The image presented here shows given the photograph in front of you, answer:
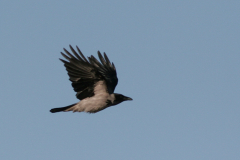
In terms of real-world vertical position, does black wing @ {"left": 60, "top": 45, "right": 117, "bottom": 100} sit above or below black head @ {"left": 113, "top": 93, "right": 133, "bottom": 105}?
above

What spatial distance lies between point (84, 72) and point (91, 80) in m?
0.37

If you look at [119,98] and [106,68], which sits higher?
[106,68]

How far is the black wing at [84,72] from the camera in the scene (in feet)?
95.0

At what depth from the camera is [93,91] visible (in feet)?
96.1

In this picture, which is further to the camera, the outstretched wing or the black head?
the black head

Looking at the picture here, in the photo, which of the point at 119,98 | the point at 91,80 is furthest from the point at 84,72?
the point at 119,98

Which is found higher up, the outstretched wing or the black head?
the outstretched wing

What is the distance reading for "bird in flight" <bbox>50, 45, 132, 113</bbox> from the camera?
29.0 metres

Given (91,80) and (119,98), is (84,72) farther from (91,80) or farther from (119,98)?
(119,98)

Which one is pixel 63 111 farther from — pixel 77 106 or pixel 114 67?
pixel 114 67

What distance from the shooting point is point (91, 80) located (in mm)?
29172

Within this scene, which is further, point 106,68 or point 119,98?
point 119,98

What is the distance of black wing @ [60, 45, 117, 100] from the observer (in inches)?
1141

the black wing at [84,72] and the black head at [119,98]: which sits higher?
the black wing at [84,72]
